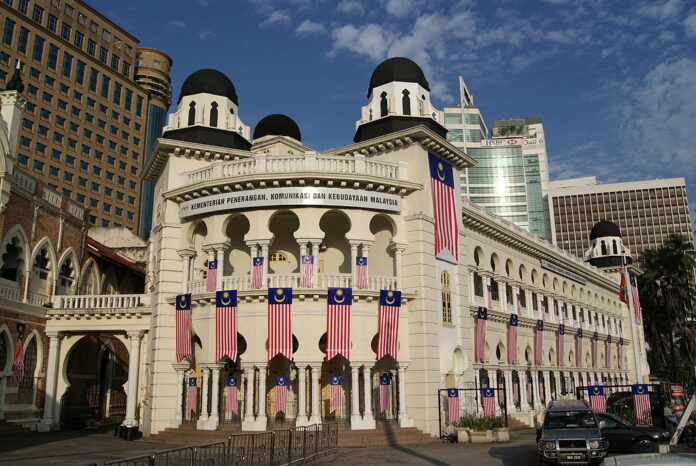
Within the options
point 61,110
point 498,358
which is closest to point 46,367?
point 498,358

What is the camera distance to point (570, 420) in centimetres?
1803

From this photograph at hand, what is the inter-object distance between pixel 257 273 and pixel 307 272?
2327 millimetres

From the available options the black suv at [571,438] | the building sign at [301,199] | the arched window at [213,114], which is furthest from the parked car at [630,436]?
the arched window at [213,114]

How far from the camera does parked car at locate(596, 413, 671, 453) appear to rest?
20266 mm

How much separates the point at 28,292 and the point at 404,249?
19.4 metres

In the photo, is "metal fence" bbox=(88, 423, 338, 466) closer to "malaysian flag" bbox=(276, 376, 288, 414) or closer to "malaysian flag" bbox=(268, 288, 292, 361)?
"malaysian flag" bbox=(276, 376, 288, 414)

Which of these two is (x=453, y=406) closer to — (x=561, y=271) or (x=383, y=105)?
(x=383, y=105)

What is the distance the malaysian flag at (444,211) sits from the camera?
98.6 feet

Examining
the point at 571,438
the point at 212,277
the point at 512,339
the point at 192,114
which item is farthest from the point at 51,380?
the point at 512,339

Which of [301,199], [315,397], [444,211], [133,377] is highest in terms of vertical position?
[444,211]

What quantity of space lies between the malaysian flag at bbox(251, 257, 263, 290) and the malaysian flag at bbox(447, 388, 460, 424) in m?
9.84

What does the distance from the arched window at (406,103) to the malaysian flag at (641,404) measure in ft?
57.6

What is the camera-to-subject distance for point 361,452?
2208 cm

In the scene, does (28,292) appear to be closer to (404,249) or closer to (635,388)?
(404,249)
